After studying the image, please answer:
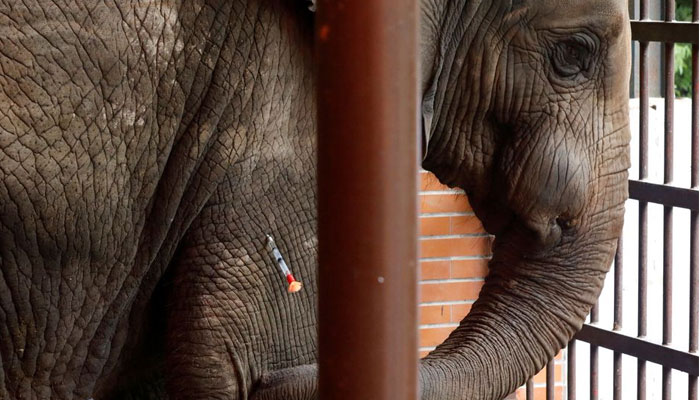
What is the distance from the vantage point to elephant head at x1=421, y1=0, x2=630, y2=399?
106 inches

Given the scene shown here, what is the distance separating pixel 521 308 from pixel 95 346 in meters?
0.97

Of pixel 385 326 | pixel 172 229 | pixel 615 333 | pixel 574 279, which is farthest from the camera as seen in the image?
pixel 615 333

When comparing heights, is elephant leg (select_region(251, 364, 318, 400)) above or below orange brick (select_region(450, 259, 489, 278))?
below

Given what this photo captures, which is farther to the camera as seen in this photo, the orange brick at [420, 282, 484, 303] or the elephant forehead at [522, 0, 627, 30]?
the orange brick at [420, 282, 484, 303]

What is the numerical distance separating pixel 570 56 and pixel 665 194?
120 centimetres

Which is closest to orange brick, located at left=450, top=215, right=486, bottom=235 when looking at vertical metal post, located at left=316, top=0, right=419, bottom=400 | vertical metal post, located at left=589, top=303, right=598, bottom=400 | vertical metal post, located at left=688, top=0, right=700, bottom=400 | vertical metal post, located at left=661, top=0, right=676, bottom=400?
vertical metal post, located at left=589, top=303, right=598, bottom=400

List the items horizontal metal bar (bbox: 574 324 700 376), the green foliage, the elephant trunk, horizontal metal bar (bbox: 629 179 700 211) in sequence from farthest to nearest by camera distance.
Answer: the green foliage
horizontal metal bar (bbox: 574 324 700 376)
horizontal metal bar (bbox: 629 179 700 211)
the elephant trunk

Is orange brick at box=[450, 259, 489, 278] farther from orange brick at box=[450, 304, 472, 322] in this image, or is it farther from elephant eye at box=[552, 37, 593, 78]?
elephant eye at box=[552, 37, 593, 78]

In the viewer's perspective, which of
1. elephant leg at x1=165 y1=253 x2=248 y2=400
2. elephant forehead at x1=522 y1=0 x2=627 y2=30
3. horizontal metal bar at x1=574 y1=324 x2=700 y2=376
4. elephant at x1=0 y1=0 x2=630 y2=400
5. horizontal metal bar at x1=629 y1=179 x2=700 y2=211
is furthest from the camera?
horizontal metal bar at x1=574 y1=324 x2=700 y2=376

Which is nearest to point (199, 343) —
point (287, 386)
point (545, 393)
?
point (287, 386)

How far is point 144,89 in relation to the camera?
2342mm

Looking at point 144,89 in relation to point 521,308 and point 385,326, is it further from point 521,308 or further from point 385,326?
point 385,326

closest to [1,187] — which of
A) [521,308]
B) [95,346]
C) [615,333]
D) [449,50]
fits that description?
[95,346]

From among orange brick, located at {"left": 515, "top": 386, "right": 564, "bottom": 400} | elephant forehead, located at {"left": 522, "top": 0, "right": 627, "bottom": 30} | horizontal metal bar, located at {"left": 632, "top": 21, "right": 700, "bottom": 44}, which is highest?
horizontal metal bar, located at {"left": 632, "top": 21, "right": 700, "bottom": 44}
